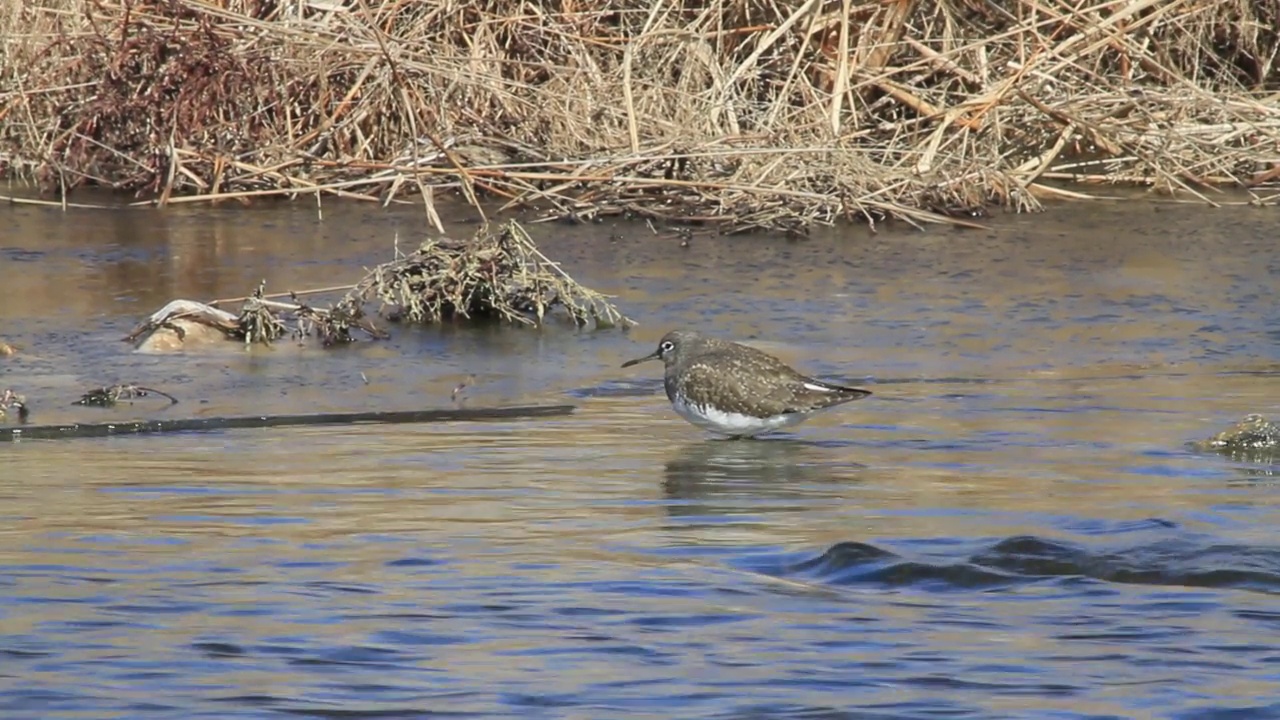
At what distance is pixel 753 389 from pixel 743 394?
2.3 inches

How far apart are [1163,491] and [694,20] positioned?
25.5 feet

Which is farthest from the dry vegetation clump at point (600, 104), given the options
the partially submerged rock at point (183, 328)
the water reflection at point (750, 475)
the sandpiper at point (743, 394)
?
the water reflection at point (750, 475)

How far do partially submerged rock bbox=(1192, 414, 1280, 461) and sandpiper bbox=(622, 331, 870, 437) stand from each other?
4.42 ft

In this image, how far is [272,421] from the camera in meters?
8.35

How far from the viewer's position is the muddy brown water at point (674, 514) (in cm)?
534

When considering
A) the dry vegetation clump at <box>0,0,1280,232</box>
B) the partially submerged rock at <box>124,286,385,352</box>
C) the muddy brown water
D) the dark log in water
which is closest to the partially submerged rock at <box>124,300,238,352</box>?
the partially submerged rock at <box>124,286,385,352</box>

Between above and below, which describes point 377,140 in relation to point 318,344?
above

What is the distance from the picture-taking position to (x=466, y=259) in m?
10.3

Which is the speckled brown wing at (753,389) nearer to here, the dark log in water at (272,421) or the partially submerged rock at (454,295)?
the dark log in water at (272,421)

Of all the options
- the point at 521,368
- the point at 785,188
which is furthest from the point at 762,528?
the point at 785,188

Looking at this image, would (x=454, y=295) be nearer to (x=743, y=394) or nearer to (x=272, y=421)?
(x=272, y=421)

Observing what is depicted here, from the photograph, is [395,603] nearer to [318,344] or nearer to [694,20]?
[318,344]

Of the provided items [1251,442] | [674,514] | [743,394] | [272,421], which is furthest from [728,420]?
[1251,442]

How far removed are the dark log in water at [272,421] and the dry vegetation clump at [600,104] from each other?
428 centimetres
